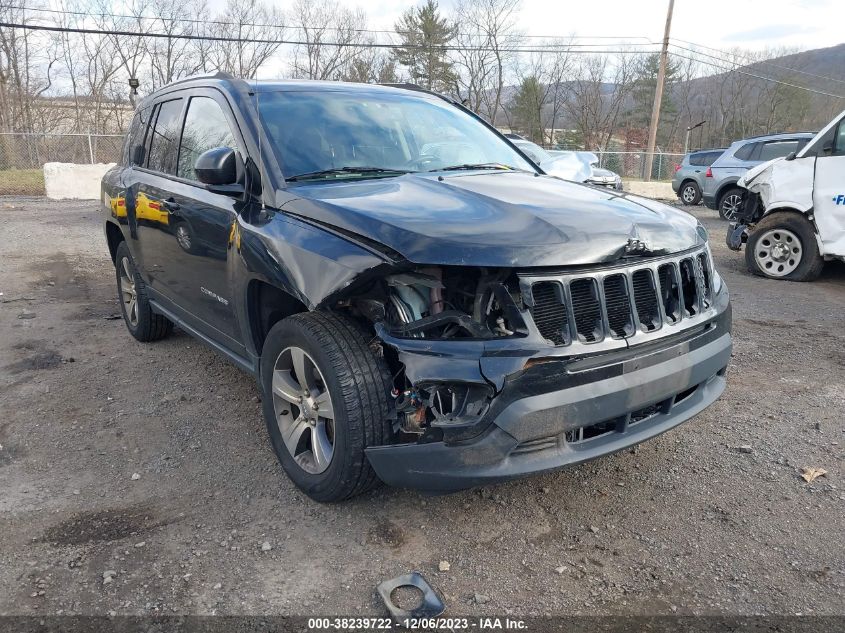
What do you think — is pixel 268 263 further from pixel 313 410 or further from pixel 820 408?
pixel 820 408

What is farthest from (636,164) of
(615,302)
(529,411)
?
(529,411)

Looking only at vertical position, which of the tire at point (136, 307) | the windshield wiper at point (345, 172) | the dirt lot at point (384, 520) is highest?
the windshield wiper at point (345, 172)

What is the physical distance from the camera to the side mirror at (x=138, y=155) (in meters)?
4.75

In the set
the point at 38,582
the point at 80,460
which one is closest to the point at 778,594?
the point at 38,582

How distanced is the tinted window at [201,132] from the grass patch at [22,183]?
1773cm

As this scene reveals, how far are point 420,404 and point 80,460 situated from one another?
6.89 feet

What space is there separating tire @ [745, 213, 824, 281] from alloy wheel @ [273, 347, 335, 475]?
655cm

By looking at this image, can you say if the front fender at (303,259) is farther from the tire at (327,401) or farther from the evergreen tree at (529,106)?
the evergreen tree at (529,106)

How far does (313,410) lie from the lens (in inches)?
112

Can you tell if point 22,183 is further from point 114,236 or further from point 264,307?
point 264,307

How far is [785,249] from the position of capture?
24.6ft

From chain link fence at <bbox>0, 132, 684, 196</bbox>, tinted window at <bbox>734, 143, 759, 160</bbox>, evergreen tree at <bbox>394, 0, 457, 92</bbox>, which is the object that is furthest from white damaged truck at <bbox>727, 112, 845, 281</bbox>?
evergreen tree at <bbox>394, 0, 457, 92</bbox>

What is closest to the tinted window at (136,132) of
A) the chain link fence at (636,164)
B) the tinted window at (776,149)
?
the tinted window at (776,149)

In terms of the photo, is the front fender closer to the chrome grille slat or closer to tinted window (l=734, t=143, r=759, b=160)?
the chrome grille slat
